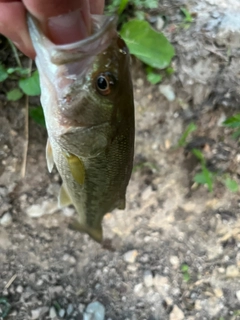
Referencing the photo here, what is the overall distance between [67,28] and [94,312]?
5.59 ft

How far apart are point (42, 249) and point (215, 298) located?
1058mm

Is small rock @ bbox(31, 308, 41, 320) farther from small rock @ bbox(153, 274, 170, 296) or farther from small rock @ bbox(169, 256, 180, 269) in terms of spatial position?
small rock @ bbox(169, 256, 180, 269)

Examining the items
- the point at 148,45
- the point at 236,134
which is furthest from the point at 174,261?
the point at 148,45

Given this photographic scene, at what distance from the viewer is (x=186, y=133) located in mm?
2104

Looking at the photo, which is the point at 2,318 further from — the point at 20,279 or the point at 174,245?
the point at 174,245

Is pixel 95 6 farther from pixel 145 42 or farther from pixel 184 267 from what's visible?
pixel 184 267

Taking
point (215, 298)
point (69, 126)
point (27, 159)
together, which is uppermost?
point (69, 126)

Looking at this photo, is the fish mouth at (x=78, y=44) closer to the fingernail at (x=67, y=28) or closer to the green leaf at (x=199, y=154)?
the fingernail at (x=67, y=28)

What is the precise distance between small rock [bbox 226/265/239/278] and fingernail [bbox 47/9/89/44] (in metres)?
1.70

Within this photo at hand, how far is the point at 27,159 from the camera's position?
2.08m

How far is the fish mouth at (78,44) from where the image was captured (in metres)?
1.15

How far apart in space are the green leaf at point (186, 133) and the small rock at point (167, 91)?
18 cm

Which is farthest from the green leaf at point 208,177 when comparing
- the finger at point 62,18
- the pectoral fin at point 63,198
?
the finger at point 62,18

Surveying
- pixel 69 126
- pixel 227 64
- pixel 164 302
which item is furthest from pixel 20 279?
pixel 227 64
